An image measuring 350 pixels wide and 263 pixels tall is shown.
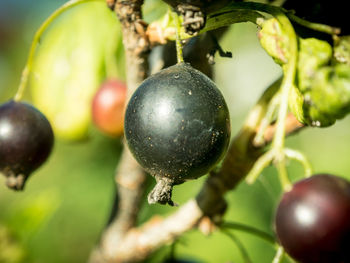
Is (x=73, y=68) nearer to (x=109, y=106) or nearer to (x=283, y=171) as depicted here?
(x=109, y=106)

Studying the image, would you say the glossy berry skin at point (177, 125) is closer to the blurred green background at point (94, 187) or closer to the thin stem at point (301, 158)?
the thin stem at point (301, 158)

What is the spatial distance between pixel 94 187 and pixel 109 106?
41.5 inches

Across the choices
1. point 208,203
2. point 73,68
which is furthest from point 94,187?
point 208,203

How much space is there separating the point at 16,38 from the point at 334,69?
9.91 feet

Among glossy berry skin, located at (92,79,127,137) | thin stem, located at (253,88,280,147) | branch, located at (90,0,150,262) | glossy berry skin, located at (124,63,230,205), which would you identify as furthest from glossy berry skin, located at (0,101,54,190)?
glossy berry skin, located at (92,79,127,137)

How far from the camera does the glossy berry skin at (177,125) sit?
0.73m

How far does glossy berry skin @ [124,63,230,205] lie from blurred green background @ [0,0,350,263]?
1.15 meters

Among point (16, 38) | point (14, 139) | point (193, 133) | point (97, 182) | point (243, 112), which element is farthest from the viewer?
point (16, 38)

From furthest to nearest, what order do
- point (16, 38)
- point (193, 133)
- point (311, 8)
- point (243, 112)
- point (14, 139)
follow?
point (16, 38) < point (243, 112) < point (14, 139) < point (311, 8) < point (193, 133)

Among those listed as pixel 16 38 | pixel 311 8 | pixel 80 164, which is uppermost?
pixel 311 8

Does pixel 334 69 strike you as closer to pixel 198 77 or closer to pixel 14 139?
pixel 198 77

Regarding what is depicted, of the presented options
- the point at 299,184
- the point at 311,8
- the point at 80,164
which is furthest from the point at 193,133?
the point at 80,164

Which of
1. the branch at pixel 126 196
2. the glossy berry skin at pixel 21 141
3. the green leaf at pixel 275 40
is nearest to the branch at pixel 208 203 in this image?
the branch at pixel 126 196

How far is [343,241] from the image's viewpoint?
2.49 ft
